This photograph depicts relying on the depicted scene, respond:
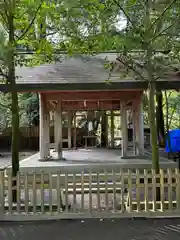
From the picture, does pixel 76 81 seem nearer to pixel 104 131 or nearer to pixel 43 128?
pixel 43 128

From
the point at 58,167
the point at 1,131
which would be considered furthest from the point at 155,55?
the point at 1,131

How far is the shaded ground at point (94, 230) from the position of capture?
16.3ft

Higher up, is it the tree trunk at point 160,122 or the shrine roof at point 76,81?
the shrine roof at point 76,81

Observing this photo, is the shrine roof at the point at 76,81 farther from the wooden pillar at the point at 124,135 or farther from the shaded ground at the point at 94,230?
the shaded ground at the point at 94,230

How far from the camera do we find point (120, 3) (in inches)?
255

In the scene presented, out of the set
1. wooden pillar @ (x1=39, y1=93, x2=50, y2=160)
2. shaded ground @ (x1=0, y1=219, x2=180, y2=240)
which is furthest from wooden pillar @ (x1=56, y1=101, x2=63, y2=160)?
shaded ground @ (x1=0, y1=219, x2=180, y2=240)

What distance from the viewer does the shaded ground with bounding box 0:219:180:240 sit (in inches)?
196

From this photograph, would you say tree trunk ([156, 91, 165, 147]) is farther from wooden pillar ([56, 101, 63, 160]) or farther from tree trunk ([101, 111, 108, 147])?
wooden pillar ([56, 101, 63, 160])

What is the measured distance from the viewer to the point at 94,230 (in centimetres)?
530

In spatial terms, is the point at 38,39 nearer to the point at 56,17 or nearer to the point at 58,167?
the point at 56,17

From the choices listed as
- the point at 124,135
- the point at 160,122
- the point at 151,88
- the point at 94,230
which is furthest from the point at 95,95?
the point at 160,122

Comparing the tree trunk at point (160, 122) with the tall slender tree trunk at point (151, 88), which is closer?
the tall slender tree trunk at point (151, 88)

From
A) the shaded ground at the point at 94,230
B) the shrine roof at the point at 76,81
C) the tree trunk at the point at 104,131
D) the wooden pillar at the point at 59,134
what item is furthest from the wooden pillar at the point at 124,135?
the tree trunk at the point at 104,131

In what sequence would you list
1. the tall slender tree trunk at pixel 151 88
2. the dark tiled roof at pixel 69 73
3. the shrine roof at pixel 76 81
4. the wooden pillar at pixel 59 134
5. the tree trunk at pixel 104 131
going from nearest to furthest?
1. the tall slender tree trunk at pixel 151 88
2. the shrine roof at pixel 76 81
3. the dark tiled roof at pixel 69 73
4. the wooden pillar at pixel 59 134
5. the tree trunk at pixel 104 131
